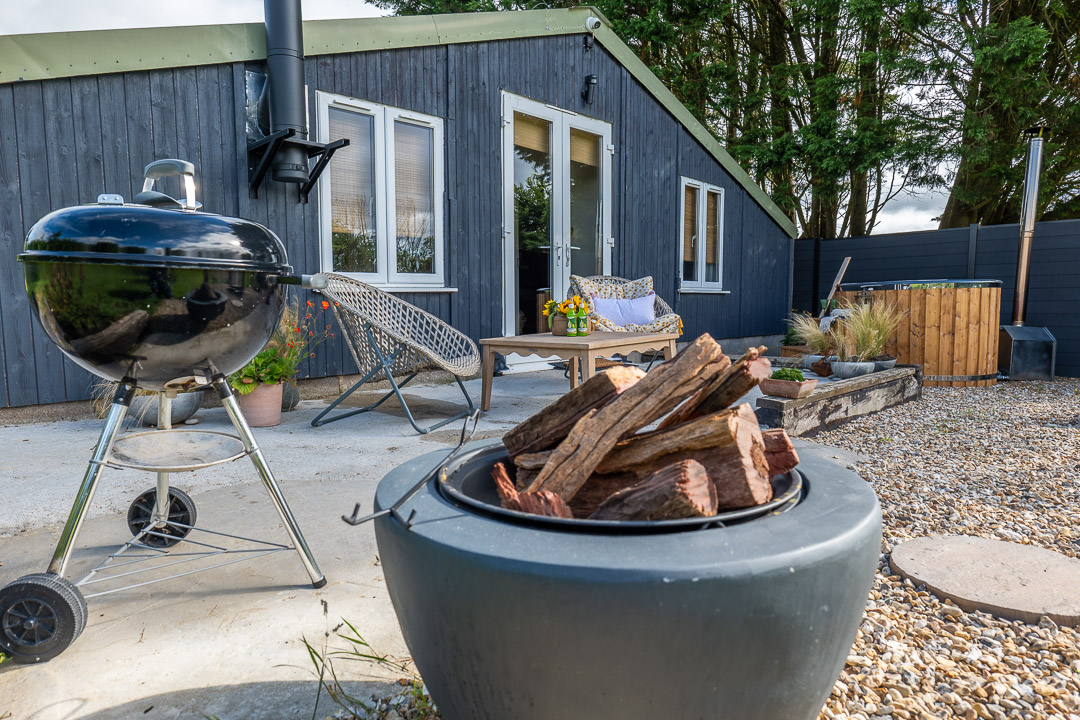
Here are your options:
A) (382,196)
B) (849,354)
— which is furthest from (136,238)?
(849,354)

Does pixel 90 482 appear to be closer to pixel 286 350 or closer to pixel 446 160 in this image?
pixel 286 350

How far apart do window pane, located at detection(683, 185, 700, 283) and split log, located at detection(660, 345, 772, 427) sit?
23.8 ft

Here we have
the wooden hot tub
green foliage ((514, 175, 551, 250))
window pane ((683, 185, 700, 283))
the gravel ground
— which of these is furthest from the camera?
window pane ((683, 185, 700, 283))

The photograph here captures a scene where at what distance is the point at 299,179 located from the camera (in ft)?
14.3

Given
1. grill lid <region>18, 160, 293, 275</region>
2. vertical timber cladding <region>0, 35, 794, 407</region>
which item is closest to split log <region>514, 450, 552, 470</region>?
grill lid <region>18, 160, 293, 275</region>

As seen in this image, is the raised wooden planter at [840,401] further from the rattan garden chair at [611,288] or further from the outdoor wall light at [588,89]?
the outdoor wall light at [588,89]

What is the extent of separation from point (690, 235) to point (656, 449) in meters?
7.58

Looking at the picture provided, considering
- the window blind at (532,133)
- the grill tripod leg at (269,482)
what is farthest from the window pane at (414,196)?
the grill tripod leg at (269,482)

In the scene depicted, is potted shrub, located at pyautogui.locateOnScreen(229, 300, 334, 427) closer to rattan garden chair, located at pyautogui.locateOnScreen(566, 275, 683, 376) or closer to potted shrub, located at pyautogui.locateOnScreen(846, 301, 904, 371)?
rattan garden chair, located at pyautogui.locateOnScreen(566, 275, 683, 376)

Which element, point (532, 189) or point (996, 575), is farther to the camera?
point (532, 189)

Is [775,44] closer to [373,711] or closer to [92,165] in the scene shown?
[92,165]

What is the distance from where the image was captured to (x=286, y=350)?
3.95m

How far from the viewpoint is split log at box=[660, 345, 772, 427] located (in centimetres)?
101

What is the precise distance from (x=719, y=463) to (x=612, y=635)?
13.8 inches
